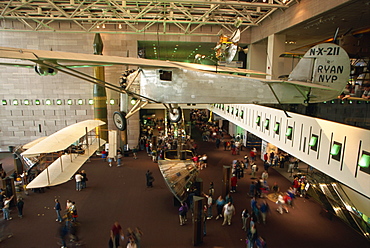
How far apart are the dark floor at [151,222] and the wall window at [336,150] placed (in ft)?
12.3

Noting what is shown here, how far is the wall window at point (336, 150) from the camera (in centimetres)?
755

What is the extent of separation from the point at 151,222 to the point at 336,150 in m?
8.09

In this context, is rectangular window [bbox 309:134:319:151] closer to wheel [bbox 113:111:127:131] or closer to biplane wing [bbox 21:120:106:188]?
wheel [bbox 113:111:127:131]

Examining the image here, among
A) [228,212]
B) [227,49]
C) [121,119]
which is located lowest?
[228,212]

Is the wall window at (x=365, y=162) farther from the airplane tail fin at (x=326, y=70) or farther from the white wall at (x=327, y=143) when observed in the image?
the airplane tail fin at (x=326, y=70)

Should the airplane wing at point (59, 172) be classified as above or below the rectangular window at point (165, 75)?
below

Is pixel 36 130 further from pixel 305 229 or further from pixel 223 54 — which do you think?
pixel 305 229

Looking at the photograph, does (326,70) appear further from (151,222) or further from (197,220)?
(151,222)

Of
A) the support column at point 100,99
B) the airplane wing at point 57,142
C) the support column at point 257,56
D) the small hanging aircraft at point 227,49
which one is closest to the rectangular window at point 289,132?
the small hanging aircraft at point 227,49

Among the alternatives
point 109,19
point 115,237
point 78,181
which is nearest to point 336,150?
point 115,237

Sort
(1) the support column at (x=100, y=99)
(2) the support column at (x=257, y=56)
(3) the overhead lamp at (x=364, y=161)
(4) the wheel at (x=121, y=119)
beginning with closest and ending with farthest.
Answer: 1. (3) the overhead lamp at (x=364, y=161)
2. (4) the wheel at (x=121, y=119)
3. (1) the support column at (x=100, y=99)
4. (2) the support column at (x=257, y=56)

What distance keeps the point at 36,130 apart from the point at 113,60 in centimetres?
2149

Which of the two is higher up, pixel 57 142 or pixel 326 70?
pixel 326 70

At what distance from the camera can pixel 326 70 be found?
6.41m
